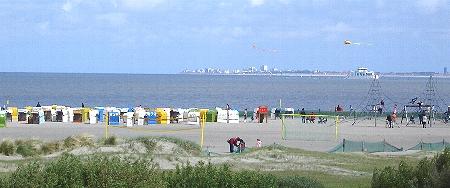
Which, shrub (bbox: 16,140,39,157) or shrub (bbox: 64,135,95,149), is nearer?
shrub (bbox: 16,140,39,157)

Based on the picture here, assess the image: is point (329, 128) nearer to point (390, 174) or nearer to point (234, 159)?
point (234, 159)

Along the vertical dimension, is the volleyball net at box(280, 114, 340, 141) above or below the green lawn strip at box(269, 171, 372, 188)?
above

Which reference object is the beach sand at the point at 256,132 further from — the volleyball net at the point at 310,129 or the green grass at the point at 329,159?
the green grass at the point at 329,159

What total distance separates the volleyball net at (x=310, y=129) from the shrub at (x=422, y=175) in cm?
2683

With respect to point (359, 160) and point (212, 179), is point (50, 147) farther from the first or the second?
point (212, 179)

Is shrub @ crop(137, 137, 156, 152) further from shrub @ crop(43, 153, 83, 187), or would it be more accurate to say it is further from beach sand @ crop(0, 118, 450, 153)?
shrub @ crop(43, 153, 83, 187)

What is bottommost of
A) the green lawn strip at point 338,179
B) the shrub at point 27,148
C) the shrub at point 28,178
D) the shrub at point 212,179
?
the green lawn strip at point 338,179

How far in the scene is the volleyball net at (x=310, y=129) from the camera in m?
39.2

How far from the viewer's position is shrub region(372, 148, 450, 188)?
408 inches

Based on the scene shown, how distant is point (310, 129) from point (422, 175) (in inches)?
1317

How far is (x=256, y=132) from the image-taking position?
4228cm

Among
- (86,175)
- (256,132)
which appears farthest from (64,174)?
(256,132)

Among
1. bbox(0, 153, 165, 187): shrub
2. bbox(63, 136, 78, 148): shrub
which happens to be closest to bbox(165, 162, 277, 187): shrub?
bbox(0, 153, 165, 187): shrub

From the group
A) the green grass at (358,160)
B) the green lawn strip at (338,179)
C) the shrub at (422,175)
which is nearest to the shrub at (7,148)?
A: the green grass at (358,160)
